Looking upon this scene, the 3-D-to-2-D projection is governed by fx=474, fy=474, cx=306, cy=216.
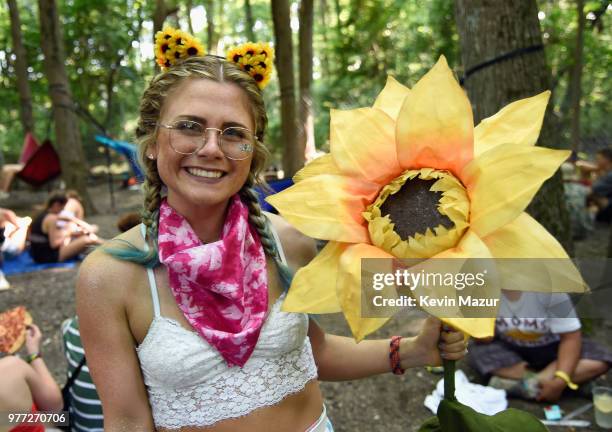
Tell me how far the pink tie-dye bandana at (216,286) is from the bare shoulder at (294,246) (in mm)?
165

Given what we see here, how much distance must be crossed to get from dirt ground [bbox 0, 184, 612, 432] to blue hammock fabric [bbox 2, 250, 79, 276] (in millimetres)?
272

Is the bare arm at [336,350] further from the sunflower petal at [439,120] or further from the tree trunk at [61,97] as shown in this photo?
the tree trunk at [61,97]

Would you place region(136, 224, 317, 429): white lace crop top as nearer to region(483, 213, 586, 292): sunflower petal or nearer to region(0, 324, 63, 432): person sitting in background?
region(483, 213, 586, 292): sunflower petal

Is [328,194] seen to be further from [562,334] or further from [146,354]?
[562,334]

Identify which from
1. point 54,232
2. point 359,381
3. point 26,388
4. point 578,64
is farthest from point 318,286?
point 578,64

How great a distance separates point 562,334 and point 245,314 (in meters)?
2.90

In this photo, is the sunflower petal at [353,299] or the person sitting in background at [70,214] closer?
the sunflower petal at [353,299]

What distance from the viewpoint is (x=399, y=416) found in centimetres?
327

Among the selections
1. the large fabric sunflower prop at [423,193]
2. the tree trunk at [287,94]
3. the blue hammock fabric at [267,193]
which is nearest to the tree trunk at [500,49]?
the blue hammock fabric at [267,193]

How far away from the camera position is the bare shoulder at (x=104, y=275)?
1212mm

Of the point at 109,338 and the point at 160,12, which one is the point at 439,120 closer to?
the point at 109,338

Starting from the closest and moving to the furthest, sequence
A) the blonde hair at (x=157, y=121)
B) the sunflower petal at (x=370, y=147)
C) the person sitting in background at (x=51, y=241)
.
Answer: the sunflower petal at (x=370, y=147), the blonde hair at (x=157, y=121), the person sitting in background at (x=51, y=241)

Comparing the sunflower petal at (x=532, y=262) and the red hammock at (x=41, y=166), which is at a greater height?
the sunflower petal at (x=532, y=262)

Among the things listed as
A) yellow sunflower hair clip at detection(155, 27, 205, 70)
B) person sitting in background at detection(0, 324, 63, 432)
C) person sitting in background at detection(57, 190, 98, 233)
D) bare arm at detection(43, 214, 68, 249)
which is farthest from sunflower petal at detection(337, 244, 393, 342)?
bare arm at detection(43, 214, 68, 249)
